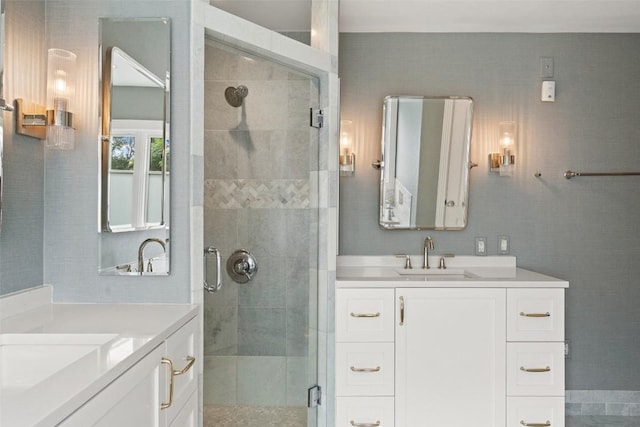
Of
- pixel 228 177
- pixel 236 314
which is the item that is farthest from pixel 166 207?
pixel 236 314

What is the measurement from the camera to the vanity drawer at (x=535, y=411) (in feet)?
7.88

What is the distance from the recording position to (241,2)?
9.10 ft

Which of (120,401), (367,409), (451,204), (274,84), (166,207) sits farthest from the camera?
(451,204)

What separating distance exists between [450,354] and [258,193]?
1.27 metres

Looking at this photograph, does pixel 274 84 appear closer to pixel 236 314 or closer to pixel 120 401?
pixel 236 314

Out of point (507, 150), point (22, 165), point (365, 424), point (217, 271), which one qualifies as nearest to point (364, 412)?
point (365, 424)

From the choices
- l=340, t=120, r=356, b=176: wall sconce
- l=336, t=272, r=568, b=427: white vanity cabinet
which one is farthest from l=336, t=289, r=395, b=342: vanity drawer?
l=340, t=120, r=356, b=176: wall sconce

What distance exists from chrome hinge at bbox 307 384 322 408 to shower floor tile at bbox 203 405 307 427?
0.04m

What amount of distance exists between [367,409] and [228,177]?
4.45ft

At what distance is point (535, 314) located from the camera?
2418mm

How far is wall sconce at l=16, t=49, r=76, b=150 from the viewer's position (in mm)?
1666

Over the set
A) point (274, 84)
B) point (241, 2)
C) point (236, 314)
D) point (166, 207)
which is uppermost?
point (241, 2)

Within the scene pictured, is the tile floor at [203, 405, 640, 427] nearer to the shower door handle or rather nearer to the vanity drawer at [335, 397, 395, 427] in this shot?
the vanity drawer at [335, 397, 395, 427]

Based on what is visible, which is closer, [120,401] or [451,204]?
[120,401]
